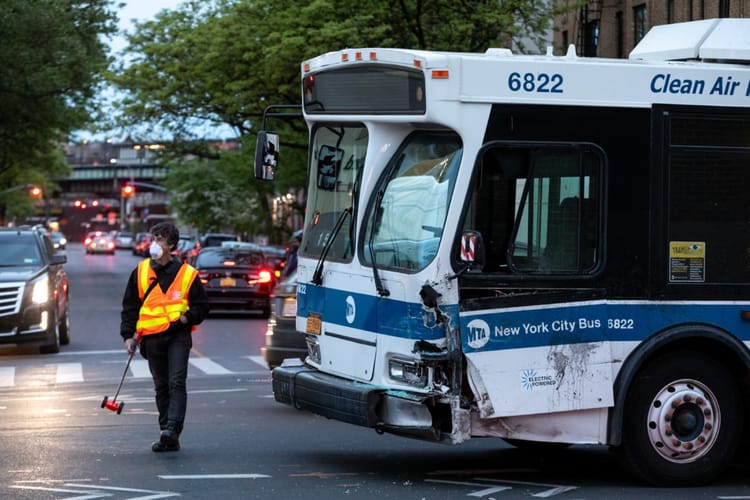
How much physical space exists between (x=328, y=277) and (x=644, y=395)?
94.1 inches

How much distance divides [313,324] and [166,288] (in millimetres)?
1294

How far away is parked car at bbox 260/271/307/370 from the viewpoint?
1454 centimetres

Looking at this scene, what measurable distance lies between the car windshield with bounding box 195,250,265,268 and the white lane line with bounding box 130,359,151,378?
10714 mm

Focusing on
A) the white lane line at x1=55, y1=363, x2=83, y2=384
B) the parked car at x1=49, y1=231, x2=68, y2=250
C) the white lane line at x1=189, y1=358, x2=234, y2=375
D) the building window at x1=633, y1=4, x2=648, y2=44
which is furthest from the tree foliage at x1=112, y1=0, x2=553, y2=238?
the parked car at x1=49, y1=231, x2=68, y2=250

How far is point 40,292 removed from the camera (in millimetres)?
21672

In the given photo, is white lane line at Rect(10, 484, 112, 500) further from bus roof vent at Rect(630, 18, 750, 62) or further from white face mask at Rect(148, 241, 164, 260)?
bus roof vent at Rect(630, 18, 750, 62)

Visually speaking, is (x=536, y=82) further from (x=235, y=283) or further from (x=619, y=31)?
(x=619, y=31)

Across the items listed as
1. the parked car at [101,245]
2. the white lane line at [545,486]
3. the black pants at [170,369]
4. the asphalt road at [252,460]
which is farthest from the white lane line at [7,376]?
the parked car at [101,245]

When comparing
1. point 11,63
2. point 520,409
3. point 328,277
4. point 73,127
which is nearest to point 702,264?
point 520,409

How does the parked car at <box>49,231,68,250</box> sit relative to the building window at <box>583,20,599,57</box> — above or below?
below

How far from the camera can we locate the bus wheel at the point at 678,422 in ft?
32.6

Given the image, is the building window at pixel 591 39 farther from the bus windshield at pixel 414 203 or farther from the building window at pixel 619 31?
the bus windshield at pixel 414 203

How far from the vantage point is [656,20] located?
3903 cm

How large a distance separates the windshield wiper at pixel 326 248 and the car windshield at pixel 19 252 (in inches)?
490
